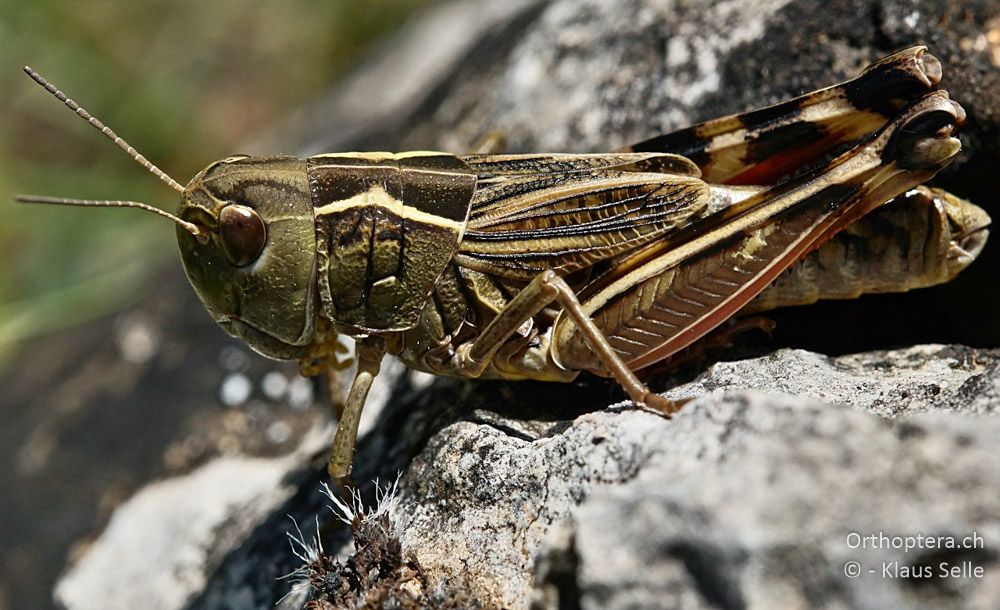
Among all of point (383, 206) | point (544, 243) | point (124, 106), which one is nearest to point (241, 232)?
point (383, 206)

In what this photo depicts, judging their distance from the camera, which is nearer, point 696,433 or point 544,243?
point 696,433

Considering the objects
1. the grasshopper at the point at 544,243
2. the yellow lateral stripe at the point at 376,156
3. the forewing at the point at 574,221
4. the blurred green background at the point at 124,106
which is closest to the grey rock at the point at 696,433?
the grasshopper at the point at 544,243

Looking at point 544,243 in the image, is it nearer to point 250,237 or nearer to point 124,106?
point 250,237

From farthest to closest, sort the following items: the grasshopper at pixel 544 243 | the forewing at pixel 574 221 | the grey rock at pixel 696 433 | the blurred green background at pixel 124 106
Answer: the blurred green background at pixel 124 106, the forewing at pixel 574 221, the grasshopper at pixel 544 243, the grey rock at pixel 696 433

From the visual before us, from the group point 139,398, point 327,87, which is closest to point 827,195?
point 139,398

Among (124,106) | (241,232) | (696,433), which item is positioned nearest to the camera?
(696,433)

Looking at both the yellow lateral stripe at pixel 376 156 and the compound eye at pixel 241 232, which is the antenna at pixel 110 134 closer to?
the compound eye at pixel 241 232

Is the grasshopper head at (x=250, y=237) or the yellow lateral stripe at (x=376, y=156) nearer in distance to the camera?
the grasshopper head at (x=250, y=237)
